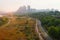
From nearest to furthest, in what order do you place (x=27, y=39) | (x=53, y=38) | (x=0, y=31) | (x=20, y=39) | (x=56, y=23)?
(x=0, y=31) → (x=20, y=39) → (x=27, y=39) → (x=53, y=38) → (x=56, y=23)

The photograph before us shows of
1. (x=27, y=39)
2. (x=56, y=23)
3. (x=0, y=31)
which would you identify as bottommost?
(x=56, y=23)

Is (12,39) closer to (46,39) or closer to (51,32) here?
(46,39)

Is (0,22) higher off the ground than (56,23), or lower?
higher

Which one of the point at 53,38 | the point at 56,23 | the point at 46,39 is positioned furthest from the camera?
the point at 56,23

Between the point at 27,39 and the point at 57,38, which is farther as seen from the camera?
the point at 57,38

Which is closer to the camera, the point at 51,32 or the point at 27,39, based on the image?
the point at 27,39

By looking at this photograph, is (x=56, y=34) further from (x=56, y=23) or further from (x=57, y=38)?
(x=56, y=23)

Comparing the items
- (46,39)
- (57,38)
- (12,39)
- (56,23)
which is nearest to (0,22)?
(12,39)

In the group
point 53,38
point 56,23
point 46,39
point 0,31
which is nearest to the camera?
point 0,31

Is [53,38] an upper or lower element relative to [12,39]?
lower

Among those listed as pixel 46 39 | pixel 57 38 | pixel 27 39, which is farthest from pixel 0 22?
pixel 57 38
